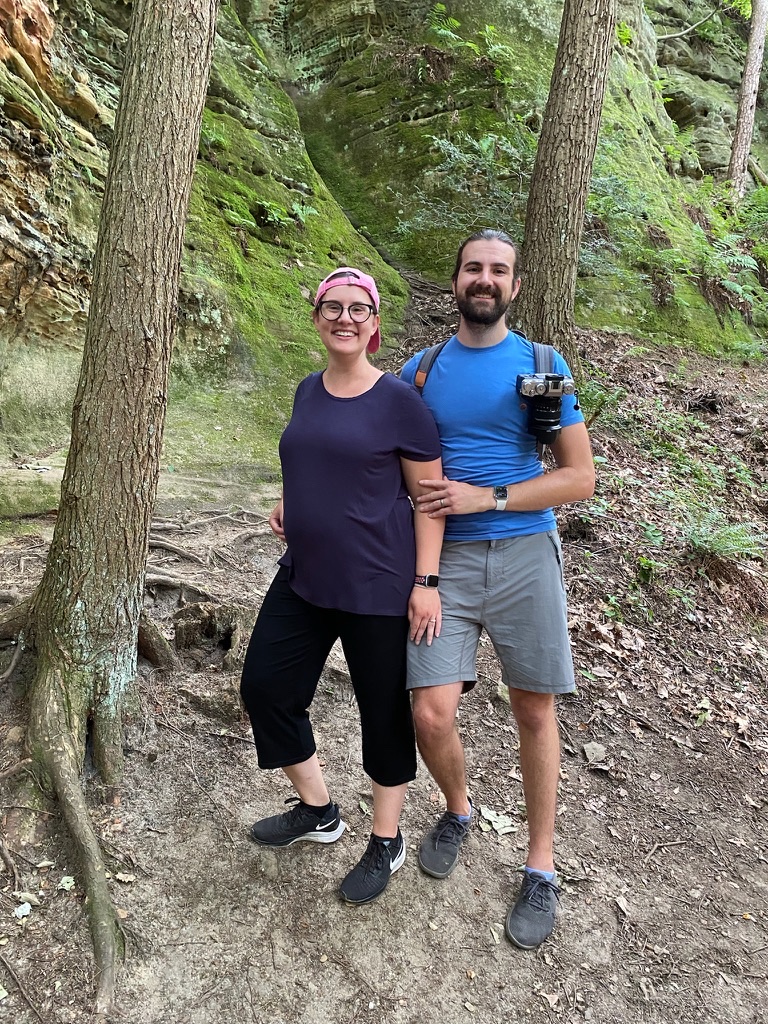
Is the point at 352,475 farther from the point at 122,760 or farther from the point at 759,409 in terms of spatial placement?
the point at 759,409

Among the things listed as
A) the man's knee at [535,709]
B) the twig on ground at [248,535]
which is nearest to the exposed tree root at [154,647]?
the twig on ground at [248,535]

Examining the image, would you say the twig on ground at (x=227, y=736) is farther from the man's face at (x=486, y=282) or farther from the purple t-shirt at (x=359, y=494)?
the man's face at (x=486, y=282)

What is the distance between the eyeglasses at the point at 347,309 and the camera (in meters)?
2.68

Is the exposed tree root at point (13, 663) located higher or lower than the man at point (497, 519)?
lower

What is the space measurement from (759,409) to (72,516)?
9.85 metres

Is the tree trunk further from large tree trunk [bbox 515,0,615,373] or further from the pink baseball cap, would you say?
the pink baseball cap

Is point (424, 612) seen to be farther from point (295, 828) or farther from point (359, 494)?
point (295, 828)

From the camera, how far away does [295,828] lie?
3256 millimetres

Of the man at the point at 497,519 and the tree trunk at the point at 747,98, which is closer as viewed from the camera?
the man at the point at 497,519

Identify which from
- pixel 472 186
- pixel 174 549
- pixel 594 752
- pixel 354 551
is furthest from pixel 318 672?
pixel 472 186

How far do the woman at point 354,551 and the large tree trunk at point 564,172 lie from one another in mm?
5300

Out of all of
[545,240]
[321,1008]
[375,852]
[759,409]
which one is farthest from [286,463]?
Answer: [759,409]

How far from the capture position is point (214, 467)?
22.2 ft

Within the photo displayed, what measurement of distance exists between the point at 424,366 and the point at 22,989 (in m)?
2.97
